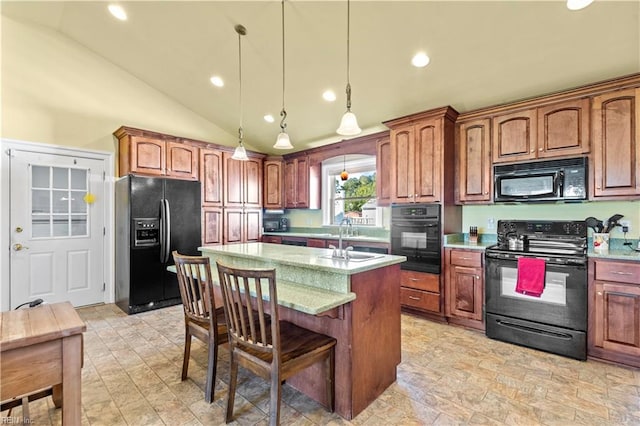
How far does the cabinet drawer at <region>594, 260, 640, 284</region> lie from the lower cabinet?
4.61ft

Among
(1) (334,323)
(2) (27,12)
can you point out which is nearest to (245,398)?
(1) (334,323)

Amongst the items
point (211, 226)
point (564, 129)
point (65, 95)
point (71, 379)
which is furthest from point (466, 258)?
point (65, 95)

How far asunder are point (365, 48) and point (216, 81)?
87.8 inches

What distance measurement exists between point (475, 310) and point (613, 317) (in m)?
1.09

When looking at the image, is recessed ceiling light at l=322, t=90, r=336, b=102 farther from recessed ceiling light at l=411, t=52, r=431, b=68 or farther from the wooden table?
the wooden table

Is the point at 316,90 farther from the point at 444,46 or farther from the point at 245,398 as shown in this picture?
the point at 245,398

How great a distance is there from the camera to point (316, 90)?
396 cm

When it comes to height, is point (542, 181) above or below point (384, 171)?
below

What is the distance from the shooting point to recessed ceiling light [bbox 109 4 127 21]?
10.8 ft

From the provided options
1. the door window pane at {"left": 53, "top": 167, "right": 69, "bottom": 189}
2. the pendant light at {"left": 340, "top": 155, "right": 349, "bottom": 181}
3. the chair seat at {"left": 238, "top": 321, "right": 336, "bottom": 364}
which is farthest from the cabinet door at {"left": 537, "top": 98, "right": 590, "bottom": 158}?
the door window pane at {"left": 53, "top": 167, "right": 69, "bottom": 189}

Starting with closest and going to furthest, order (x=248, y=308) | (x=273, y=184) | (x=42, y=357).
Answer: (x=42, y=357), (x=248, y=308), (x=273, y=184)

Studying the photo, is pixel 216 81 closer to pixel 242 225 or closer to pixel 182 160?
pixel 182 160

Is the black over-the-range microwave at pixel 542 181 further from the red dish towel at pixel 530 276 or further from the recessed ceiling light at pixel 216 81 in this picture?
the recessed ceiling light at pixel 216 81

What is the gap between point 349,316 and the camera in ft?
6.28
